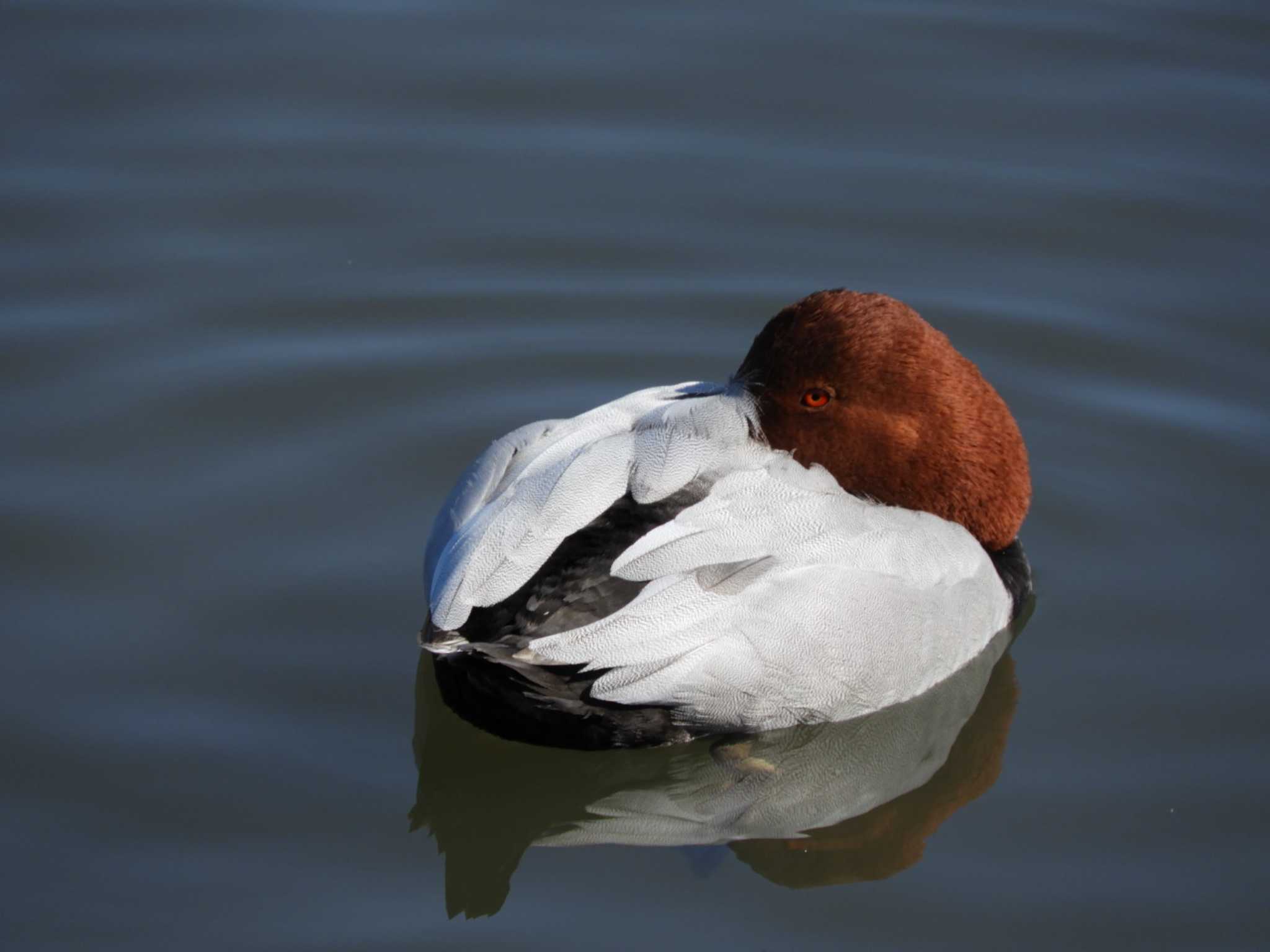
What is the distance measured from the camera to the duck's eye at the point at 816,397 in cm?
438

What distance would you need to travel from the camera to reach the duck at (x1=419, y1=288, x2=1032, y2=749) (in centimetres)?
394

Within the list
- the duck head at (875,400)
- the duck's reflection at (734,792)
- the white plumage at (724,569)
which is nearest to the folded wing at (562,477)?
the white plumage at (724,569)

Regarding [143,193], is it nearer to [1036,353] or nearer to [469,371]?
[469,371]

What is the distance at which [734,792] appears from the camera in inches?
165

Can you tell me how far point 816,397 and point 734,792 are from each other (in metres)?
1.04

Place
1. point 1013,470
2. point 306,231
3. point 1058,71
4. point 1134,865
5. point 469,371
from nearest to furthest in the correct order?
point 1134,865 < point 1013,470 < point 469,371 < point 306,231 < point 1058,71

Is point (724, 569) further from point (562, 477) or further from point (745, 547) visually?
point (562, 477)

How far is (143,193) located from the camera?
6555 mm

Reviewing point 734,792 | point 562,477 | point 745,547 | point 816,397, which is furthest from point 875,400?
point 734,792

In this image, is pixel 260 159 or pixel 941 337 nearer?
pixel 941 337

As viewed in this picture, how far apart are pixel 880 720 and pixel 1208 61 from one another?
4.09 metres

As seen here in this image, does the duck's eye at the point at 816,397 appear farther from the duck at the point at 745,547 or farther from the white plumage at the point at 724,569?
the white plumage at the point at 724,569

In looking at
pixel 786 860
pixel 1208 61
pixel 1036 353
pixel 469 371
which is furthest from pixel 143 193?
pixel 1208 61

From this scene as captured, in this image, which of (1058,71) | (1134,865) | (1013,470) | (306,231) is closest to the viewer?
(1134,865)
